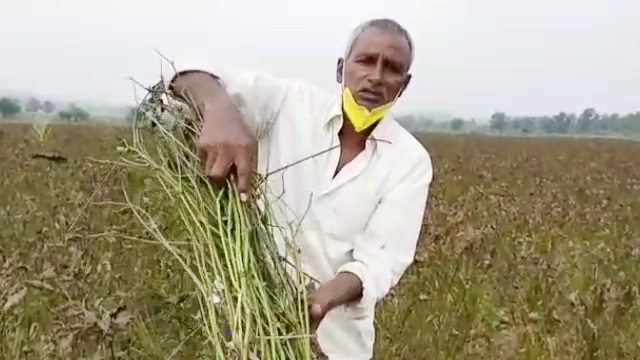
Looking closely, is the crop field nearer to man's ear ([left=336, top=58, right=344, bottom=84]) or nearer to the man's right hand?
the man's right hand

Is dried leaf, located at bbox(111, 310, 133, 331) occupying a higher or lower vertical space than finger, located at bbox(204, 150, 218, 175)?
lower

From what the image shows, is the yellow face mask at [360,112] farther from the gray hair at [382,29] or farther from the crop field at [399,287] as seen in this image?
the crop field at [399,287]

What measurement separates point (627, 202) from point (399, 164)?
21.8 ft

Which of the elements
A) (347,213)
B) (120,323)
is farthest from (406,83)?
(120,323)

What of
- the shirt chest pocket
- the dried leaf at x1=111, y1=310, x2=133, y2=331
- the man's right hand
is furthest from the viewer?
the dried leaf at x1=111, y1=310, x2=133, y2=331

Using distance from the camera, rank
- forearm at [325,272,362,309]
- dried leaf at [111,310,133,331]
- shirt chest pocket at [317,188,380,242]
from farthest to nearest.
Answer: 1. dried leaf at [111,310,133,331]
2. shirt chest pocket at [317,188,380,242]
3. forearm at [325,272,362,309]

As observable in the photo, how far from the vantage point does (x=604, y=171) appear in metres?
15.7

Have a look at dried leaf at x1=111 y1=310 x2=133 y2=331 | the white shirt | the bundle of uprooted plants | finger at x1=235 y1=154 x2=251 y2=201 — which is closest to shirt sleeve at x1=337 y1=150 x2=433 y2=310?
the white shirt

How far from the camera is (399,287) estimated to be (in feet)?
15.8

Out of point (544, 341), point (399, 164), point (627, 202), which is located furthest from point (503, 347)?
point (627, 202)

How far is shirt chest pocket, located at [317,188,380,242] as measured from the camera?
8.25 ft

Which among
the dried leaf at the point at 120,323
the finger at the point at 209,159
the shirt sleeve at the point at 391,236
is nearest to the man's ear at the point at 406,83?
the shirt sleeve at the point at 391,236

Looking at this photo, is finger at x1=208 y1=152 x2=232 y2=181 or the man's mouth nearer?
finger at x1=208 y1=152 x2=232 y2=181

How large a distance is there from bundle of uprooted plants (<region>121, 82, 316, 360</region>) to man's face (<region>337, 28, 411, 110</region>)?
317mm
